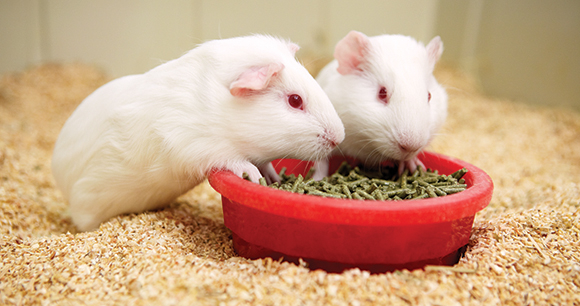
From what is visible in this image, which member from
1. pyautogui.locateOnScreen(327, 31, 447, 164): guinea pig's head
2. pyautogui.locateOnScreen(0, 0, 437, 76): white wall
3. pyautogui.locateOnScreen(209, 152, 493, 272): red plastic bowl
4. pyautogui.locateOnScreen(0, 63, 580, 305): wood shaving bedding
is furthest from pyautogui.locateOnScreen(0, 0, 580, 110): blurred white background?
pyautogui.locateOnScreen(209, 152, 493, 272): red plastic bowl

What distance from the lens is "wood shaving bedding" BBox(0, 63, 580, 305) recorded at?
1.59m

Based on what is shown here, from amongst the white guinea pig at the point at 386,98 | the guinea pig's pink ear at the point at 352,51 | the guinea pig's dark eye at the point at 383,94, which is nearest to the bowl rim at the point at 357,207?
the white guinea pig at the point at 386,98

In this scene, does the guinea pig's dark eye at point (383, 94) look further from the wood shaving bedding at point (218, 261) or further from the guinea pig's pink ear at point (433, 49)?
the wood shaving bedding at point (218, 261)

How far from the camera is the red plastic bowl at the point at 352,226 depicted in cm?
166

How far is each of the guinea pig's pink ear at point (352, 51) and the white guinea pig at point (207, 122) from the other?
0.53 metres

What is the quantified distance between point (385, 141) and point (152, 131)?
1.32 m

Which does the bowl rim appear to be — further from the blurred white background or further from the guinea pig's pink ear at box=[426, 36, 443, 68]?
the blurred white background

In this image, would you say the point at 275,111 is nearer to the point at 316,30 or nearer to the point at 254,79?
the point at 254,79

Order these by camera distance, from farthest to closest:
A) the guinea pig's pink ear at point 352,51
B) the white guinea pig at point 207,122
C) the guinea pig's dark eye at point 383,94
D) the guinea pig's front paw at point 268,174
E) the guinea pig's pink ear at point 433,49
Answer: the guinea pig's pink ear at point 433,49
the guinea pig's pink ear at point 352,51
the guinea pig's dark eye at point 383,94
the guinea pig's front paw at point 268,174
the white guinea pig at point 207,122

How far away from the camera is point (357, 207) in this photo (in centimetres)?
164

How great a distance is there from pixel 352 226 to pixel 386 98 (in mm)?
1107

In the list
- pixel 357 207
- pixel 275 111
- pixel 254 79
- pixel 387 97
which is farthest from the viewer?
pixel 387 97

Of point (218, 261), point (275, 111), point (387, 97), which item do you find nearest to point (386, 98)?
point (387, 97)

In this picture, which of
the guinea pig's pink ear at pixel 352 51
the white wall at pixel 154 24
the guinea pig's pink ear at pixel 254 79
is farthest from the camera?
the white wall at pixel 154 24
